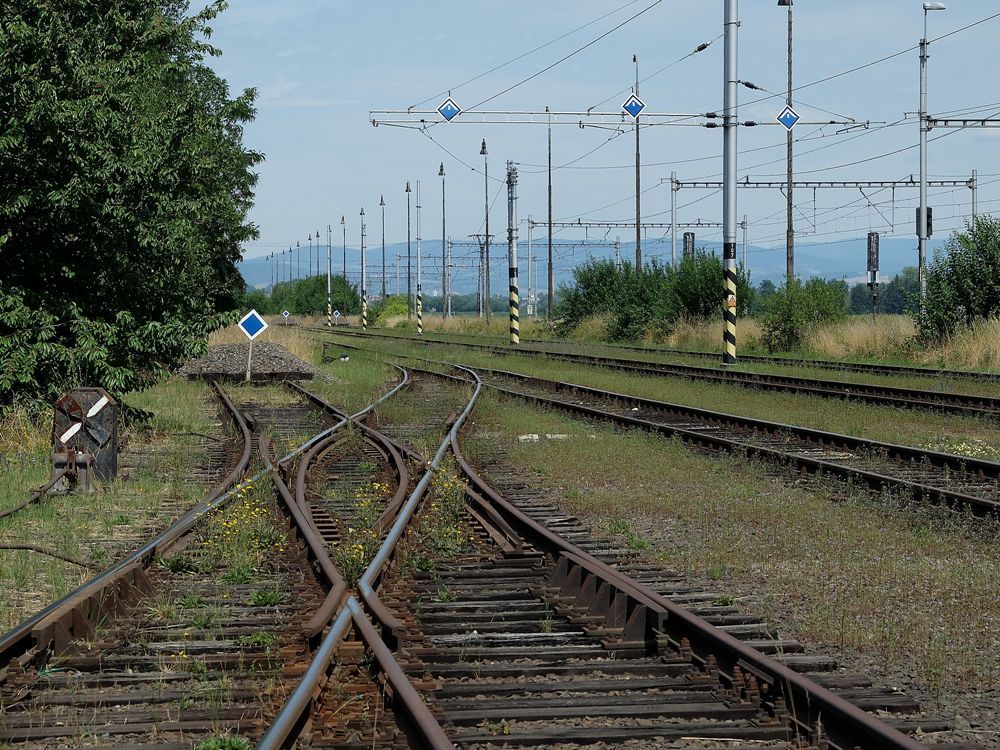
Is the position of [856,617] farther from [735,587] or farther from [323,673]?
[323,673]

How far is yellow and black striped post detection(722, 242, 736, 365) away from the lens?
30.1 m

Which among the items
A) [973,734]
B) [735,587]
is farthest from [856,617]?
[973,734]

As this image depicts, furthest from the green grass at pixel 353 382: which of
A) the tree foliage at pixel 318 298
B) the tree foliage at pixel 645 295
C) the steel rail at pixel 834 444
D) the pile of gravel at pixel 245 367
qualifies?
the tree foliage at pixel 318 298

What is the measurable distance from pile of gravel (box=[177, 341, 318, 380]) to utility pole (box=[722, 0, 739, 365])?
1039cm

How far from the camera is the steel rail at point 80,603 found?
18.8 feet

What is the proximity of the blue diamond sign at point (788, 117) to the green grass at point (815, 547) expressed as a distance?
2077cm

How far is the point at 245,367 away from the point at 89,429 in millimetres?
18131

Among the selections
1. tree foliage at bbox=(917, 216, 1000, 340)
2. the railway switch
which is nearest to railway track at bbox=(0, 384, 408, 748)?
the railway switch

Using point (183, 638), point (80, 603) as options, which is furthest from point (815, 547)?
point (80, 603)

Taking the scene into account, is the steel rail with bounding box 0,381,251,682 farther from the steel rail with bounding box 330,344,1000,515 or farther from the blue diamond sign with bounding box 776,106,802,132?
the blue diamond sign with bounding box 776,106,802,132

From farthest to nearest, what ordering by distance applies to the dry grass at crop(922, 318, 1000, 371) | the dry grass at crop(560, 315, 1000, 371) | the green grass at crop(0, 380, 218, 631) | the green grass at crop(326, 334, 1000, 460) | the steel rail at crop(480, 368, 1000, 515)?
the dry grass at crop(560, 315, 1000, 371) < the dry grass at crop(922, 318, 1000, 371) < the green grass at crop(326, 334, 1000, 460) < the steel rail at crop(480, 368, 1000, 515) < the green grass at crop(0, 380, 218, 631)

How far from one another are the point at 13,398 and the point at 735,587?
32.9 feet

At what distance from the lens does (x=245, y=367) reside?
1176 inches

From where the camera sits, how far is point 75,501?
434 inches
